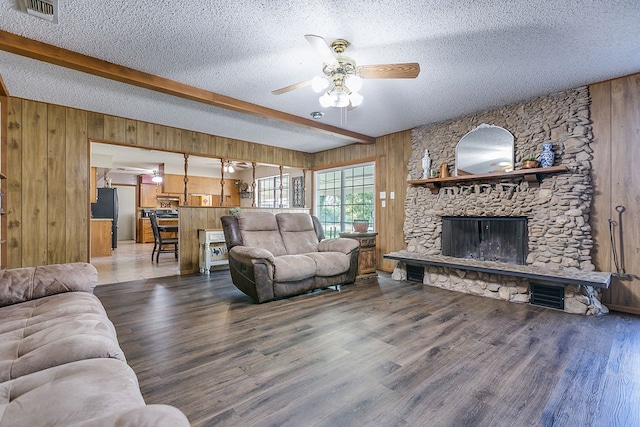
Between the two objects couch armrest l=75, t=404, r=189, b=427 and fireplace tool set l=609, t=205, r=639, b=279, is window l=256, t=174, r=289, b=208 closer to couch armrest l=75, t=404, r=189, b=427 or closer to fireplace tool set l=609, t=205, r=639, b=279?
fireplace tool set l=609, t=205, r=639, b=279

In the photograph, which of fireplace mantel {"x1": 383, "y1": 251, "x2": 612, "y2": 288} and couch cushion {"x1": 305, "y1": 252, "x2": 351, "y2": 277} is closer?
fireplace mantel {"x1": 383, "y1": 251, "x2": 612, "y2": 288}

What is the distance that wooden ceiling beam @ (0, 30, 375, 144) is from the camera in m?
2.42

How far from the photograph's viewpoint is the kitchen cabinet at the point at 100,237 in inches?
275

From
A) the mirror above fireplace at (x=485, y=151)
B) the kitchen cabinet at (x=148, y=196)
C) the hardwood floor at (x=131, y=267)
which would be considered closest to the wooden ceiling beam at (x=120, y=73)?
the mirror above fireplace at (x=485, y=151)

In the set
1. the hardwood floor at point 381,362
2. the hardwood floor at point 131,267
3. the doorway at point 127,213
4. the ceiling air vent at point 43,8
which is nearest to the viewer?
the hardwood floor at point 381,362

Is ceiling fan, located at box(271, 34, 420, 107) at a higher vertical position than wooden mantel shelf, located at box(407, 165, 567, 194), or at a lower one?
higher

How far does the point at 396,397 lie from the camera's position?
1674mm

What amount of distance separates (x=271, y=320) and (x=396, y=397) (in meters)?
1.45

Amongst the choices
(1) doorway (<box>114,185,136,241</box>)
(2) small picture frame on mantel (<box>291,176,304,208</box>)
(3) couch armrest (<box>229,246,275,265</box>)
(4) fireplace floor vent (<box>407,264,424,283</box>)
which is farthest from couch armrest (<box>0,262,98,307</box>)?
(1) doorway (<box>114,185,136,241</box>)

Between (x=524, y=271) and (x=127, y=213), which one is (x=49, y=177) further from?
(x=127, y=213)

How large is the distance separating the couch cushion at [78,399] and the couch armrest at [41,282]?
1.17 m

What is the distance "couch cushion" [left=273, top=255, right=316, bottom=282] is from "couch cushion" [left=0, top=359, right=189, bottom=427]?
225cm

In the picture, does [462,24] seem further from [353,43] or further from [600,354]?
[600,354]

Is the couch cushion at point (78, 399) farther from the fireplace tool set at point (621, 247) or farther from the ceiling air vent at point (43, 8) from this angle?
the fireplace tool set at point (621, 247)
